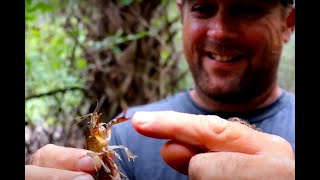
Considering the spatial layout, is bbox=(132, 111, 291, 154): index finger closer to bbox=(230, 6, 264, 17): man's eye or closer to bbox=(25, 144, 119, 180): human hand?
bbox=(25, 144, 119, 180): human hand

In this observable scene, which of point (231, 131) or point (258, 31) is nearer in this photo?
point (231, 131)

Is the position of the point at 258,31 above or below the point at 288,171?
above

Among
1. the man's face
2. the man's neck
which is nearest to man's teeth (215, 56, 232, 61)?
the man's face
